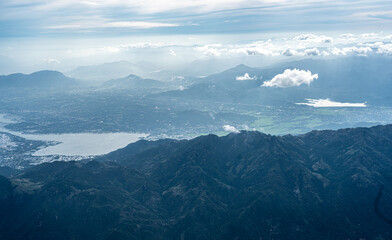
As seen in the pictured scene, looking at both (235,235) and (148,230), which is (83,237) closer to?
(148,230)

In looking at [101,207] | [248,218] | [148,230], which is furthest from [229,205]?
[101,207]


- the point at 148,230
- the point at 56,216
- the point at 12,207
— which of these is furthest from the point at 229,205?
the point at 12,207

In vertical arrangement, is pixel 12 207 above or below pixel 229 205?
above

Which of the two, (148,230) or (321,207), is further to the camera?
(321,207)

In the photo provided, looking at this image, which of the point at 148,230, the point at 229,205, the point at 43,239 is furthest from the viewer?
the point at 229,205

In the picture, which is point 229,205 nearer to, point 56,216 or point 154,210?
point 154,210

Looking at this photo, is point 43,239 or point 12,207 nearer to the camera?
point 43,239

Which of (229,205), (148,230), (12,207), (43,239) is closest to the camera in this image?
(43,239)

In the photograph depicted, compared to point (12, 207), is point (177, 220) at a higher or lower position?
lower

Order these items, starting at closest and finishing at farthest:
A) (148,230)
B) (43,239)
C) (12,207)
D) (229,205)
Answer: (43,239) < (148,230) < (12,207) < (229,205)
